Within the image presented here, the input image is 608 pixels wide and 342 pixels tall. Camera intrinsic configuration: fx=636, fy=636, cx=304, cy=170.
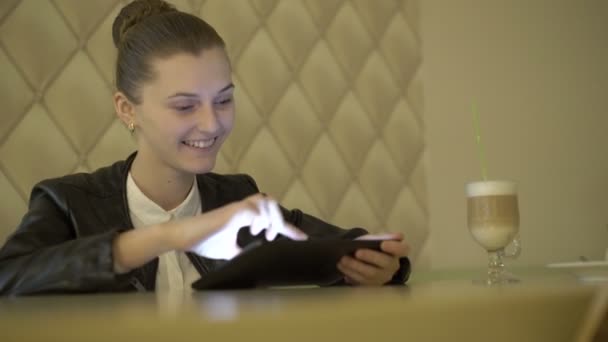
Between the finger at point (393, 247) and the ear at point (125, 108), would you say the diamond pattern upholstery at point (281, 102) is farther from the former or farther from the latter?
the finger at point (393, 247)

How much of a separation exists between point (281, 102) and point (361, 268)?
100 cm

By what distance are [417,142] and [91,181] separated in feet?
4.16

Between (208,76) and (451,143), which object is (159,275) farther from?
(451,143)

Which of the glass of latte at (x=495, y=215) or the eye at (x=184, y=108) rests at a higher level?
the eye at (x=184, y=108)

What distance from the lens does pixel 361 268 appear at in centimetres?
117

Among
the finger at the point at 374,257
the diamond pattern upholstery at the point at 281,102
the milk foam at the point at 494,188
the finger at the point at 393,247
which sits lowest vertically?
the finger at the point at 374,257

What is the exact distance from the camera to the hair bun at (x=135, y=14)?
1531mm

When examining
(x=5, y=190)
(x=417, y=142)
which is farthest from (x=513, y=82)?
(x=5, y=190)

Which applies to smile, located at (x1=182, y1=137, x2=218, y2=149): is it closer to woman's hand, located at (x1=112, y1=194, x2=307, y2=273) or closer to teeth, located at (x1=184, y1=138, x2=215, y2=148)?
teeth, located at (x1=184, y1=138, x2=215, y2=148)

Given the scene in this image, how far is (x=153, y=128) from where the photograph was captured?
1431 mm

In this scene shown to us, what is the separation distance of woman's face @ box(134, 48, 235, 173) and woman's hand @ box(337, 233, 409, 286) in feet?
1.48

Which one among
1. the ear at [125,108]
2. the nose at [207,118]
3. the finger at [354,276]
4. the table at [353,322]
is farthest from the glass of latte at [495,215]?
the table at [353,322]

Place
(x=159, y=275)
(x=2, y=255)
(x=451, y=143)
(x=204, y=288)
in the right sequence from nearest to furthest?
(x=204, y=288)
(x=2, y=255)
(x=159, y=275)
(x=451, y=143)

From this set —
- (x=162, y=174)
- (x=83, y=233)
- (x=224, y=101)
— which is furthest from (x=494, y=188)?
(x=83, y=233)
